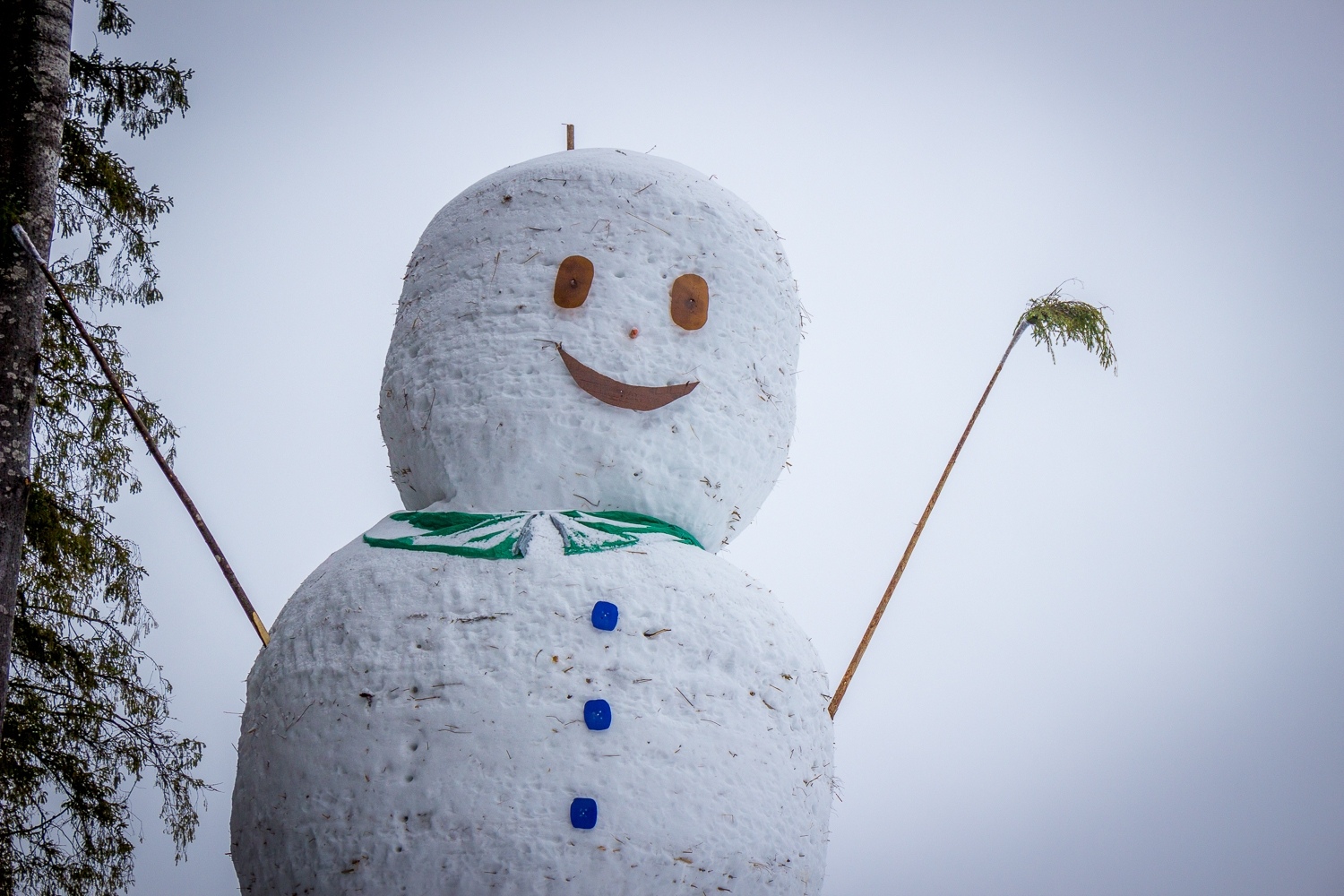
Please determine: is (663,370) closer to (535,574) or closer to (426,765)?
(535,574)

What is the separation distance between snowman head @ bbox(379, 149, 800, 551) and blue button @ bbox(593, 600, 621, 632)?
414 mm

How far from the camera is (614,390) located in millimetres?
2584

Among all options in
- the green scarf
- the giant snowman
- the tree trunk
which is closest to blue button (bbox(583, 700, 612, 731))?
the giant snowman

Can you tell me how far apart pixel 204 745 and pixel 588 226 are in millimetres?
3065

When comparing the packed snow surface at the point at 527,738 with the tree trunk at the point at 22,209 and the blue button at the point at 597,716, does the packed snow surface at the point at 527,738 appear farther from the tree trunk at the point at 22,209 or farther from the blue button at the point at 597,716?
the tree trunk at the point at 22,209

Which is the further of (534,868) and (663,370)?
(663,370)

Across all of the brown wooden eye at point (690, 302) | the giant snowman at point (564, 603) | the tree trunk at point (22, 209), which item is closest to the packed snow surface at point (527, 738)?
the giant snowman at point (564, 603)

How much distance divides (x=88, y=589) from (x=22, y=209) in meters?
1.73

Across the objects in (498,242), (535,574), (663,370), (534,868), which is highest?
(498,242)

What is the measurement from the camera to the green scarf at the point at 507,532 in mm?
2361

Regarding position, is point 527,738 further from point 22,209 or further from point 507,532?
point 22,209

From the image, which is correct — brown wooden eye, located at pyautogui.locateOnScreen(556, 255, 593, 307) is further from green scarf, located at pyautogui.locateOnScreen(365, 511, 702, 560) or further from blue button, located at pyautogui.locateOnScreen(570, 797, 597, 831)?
blue button, located at pyautogui.locateOnScreen(570, 797, 597, 831)

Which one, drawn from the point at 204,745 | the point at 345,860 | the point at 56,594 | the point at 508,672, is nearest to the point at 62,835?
the point at 204,745

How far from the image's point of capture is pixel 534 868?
2029mm
